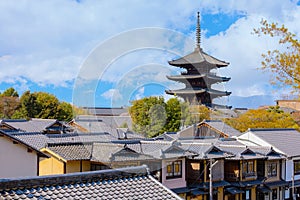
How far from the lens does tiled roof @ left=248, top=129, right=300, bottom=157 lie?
2219 centimetres

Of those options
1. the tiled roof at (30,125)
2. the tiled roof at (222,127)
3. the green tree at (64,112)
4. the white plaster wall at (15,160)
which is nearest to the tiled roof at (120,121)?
the tiled roof at (30,125)

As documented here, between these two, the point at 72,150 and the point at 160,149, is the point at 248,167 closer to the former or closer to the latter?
the point at 160,149

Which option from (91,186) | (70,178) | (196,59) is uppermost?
(196,59)

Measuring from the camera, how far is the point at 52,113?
4188cm

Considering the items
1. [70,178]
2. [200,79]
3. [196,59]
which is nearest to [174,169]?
[70,178]

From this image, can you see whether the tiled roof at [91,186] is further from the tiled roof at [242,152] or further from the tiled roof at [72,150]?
the tiled roof at [242,152]

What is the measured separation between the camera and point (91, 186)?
6594 mm

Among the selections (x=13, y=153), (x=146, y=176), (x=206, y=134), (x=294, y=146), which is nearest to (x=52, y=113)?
(x=206, y=134)

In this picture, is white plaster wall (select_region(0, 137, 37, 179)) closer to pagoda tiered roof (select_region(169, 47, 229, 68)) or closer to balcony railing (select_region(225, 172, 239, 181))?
balcony railing (select_region(225, 172, 239, 181))

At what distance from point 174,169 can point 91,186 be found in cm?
1019

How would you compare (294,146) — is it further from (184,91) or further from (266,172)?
(184,91)

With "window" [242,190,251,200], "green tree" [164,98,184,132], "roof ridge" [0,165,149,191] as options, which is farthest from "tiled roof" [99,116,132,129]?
"roof ridge" [0,165,149,191]

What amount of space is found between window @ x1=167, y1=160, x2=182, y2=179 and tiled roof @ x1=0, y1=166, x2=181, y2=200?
8709 mm

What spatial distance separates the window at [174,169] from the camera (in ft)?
53.0
